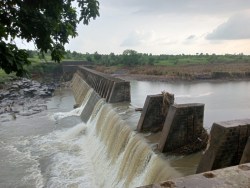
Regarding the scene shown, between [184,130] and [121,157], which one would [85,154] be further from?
[184,130]

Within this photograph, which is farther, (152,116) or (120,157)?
(152,116)

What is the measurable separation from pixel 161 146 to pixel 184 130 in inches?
31.5

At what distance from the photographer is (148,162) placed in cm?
841

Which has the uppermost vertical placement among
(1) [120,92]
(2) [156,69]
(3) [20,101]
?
(1) [120,92]

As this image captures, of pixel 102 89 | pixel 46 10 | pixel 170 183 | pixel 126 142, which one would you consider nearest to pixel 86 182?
pixel 126 142

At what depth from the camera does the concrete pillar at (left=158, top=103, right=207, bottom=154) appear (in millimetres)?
8555

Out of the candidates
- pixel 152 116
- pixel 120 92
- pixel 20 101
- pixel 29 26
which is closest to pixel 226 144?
pixel 29 26

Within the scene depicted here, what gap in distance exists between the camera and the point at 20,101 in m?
34.6

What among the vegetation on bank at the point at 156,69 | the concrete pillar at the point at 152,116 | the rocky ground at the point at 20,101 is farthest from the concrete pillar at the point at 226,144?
the vegetation on bank at the point at 156,69

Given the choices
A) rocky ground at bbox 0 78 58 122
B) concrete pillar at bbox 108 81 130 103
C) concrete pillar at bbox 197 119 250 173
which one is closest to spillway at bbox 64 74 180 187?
concrete pillar at bbox 197 119 250 173

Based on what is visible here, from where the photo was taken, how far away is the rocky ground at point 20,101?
90.6 feet

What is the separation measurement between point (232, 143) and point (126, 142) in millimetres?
5016

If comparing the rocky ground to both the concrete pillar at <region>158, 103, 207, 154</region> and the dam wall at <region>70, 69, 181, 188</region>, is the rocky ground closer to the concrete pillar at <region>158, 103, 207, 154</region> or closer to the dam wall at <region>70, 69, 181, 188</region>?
the dam wall at <region>70, 69, 181, 188</region>

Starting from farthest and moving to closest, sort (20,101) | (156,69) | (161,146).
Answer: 1. (156,69)
2. (20,101)
3. (161,146)
